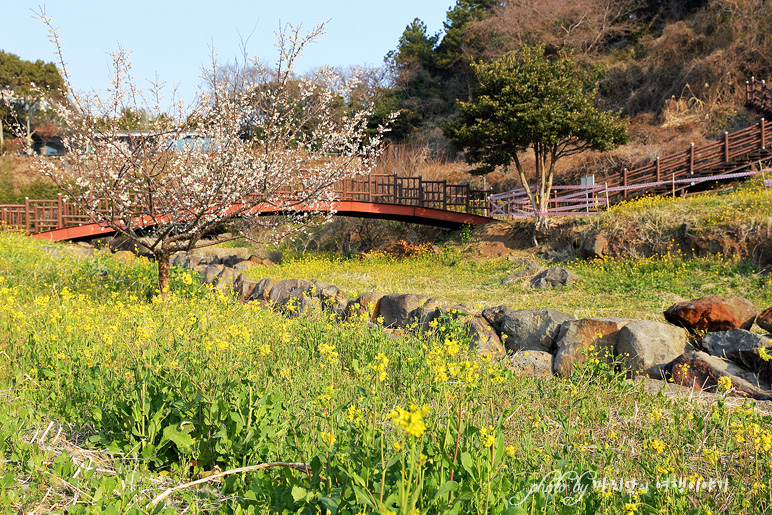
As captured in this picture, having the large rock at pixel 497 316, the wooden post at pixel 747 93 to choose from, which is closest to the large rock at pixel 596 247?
the large rock at pixel 497 316

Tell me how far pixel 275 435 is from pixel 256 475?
0.41 meters

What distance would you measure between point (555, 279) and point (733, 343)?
600cm

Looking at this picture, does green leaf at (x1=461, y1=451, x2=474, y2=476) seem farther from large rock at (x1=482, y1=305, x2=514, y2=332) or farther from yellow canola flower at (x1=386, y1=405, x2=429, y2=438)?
large rock at (x1=482, y1=305, x2=514, y2=332)

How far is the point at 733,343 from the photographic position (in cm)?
626

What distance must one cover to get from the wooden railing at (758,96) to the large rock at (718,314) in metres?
20.6

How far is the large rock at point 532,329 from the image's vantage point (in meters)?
6.86

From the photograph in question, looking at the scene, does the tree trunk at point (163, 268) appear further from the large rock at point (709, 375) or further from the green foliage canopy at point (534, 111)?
the green foliage canopy at point (534, 111)

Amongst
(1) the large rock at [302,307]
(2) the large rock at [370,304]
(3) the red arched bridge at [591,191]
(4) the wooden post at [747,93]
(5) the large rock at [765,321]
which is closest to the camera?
(5) the large rock at [765,321]

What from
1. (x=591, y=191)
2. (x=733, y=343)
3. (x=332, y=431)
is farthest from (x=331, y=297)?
(x=591, y=191)

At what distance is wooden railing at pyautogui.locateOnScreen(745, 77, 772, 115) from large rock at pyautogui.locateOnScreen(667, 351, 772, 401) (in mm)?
22750

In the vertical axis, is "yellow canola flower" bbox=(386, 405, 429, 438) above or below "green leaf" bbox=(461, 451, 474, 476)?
above

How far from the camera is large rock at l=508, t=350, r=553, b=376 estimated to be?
5.29 meters

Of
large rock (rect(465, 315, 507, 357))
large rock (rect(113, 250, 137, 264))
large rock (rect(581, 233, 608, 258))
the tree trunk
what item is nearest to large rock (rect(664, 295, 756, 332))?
large rock (rect(465, 315, 507, 357))

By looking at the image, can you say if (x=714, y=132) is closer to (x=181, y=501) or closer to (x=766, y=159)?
(x=766, y=159)
